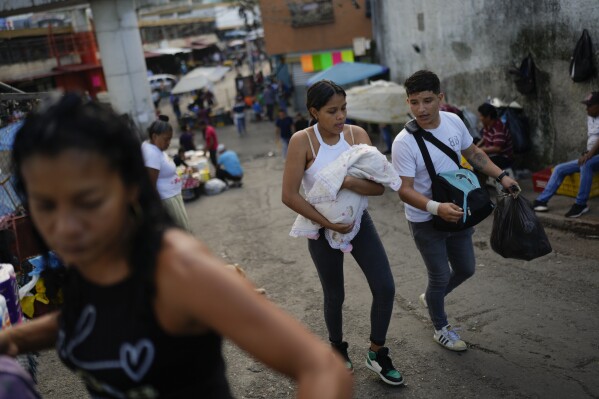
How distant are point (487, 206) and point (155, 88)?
109ft

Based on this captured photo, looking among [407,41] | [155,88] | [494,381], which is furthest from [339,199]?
[155,88]

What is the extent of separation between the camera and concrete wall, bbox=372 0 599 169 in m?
8.27

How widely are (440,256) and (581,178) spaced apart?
429 centimetres

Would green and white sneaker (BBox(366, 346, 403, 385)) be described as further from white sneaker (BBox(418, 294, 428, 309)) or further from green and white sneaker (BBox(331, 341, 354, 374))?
white sneaker (BBox(418, 294, 428, 309))

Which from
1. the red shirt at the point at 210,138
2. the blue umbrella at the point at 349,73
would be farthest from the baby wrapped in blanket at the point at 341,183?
the red shirt at the point at 210,138

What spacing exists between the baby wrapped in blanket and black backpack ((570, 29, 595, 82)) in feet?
17.6

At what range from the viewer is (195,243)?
1.39m

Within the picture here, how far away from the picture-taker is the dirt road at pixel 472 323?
12.6ft

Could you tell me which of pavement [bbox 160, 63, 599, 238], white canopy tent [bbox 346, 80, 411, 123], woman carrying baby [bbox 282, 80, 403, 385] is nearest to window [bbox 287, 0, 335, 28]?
pavement [bbox 160, 63, 599, 238]

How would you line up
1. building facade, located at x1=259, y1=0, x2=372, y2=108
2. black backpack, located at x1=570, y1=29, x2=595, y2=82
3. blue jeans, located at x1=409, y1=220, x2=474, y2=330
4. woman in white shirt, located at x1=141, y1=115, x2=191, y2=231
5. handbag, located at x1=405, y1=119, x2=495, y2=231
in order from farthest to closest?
building facade, located at x1=259, y1=0, x2=372, y2=108, black backpack, located at x1=570, y1=29, x2=595, y2=82, woman in white shirt, located at x1=141, y1=115, x2=191, y2=231, blue jeans, located at x1=409, y1=220, x2=474, y2=330, handbag, located at x1=405, y1=119, x2=495, y2=231

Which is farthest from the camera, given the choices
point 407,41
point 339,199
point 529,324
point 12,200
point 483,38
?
point 407,41

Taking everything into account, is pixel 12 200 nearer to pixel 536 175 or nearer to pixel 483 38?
pixel 536 175

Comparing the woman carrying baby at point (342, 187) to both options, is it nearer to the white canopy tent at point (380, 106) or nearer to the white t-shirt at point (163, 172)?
the white t-shirt at point (163, 172)

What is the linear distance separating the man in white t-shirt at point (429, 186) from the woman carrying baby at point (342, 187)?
0.29 meters
